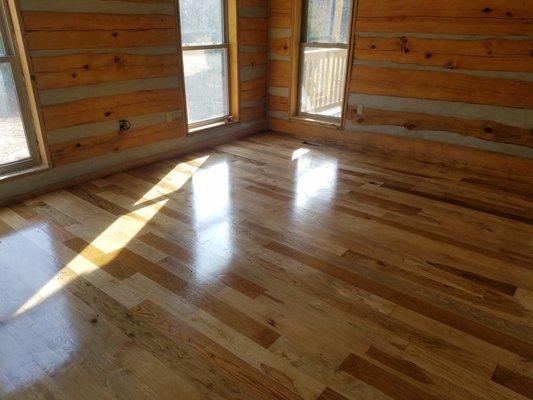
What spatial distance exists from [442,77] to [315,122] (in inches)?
54.5

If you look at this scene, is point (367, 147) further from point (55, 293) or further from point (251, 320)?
point (55, 293)

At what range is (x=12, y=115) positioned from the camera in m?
2.87

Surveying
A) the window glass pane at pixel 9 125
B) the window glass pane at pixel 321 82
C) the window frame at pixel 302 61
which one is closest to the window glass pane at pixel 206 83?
the window frame at pixel 302 61

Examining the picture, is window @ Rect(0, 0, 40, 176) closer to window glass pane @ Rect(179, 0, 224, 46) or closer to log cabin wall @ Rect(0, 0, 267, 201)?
log cabin wall @ Rect(0, 0, 267, 201)

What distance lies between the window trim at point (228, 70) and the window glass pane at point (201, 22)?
0.15ft

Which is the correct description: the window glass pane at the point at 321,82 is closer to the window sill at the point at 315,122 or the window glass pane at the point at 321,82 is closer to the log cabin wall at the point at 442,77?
the window sill at the point at 315,122

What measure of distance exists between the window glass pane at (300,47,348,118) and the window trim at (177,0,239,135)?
0.78 metres

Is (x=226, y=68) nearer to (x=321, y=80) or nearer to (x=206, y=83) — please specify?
(x=206, y=83)

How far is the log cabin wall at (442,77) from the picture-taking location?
322cm

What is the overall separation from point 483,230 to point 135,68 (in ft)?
9.61

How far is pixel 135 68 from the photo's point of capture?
11.1 ft

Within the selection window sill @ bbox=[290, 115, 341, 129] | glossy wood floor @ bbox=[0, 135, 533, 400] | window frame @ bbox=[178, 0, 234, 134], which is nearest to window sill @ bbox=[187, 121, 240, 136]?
window frame @ bbox=[178, 0, 234, 134]

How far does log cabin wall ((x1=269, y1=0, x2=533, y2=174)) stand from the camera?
322 centimetres

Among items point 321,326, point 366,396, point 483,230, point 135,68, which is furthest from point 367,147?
point 366,396
